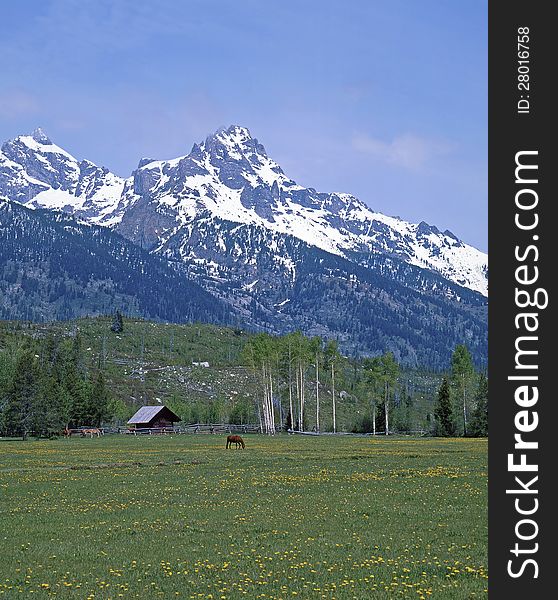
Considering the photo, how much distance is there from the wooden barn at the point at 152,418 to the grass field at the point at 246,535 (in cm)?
9546

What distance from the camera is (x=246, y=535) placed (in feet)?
78.4

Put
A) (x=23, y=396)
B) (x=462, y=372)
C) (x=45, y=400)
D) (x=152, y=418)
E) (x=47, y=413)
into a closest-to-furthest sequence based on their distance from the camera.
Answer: (x=23, y=396) → (x=47, y=413) → (x=45, y=400) → (x=462, y=372) → (x=152, y=418)

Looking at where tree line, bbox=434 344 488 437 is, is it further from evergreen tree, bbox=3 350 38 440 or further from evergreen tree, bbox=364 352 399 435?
evergreen tree, bbox=3 350 38 440

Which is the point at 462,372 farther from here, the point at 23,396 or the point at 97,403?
the point at 23,396

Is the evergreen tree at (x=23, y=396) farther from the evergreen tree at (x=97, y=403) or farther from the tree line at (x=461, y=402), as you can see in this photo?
the tree line at (x=461, y=402)

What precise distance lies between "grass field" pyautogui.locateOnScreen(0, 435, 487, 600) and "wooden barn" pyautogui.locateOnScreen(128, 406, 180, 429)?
313 feet

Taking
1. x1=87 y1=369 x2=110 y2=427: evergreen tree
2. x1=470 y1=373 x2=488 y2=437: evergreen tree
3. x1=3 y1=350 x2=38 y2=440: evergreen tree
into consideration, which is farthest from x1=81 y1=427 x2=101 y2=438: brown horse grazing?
x1=470 y1=373 x2=488 y2=437: evergreen tree

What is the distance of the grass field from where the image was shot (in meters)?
17.6

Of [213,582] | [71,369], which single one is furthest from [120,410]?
[213,582]

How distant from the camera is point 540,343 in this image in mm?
12391

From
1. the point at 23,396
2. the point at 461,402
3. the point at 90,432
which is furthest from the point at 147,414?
the point at 461,402

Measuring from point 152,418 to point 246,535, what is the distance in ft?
390

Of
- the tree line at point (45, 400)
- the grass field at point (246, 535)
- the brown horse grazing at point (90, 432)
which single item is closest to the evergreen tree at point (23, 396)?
the tree line at point (45, 400)

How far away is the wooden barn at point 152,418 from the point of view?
140m
